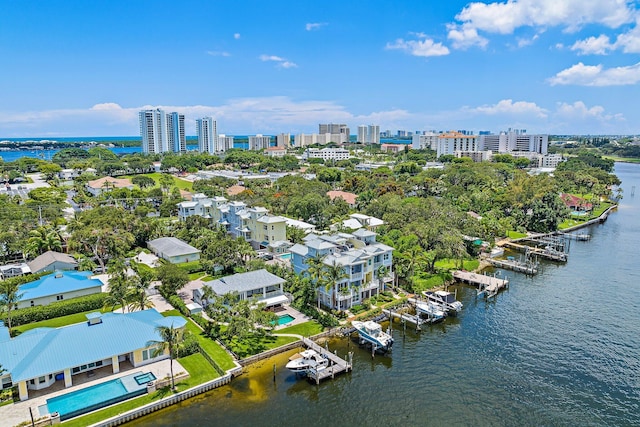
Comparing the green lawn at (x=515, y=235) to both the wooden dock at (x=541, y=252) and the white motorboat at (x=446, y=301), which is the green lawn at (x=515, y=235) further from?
the white motorboat at (x=446, y=301)

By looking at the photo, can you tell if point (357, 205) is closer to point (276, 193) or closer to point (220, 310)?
point (276, 193)

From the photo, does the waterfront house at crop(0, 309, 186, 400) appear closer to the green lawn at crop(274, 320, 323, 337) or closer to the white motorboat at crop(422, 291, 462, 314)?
the green lawn at crop(274, 320, 323, 337)

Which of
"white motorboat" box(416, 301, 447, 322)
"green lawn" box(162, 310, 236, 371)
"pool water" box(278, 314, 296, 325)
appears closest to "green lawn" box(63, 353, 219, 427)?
"green lawn" box(162, 310, 236, 371)

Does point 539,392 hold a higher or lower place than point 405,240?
lower

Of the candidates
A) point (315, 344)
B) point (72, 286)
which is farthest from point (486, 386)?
point (72, 286)

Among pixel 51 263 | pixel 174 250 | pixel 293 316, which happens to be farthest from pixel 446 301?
pixel 51 263
